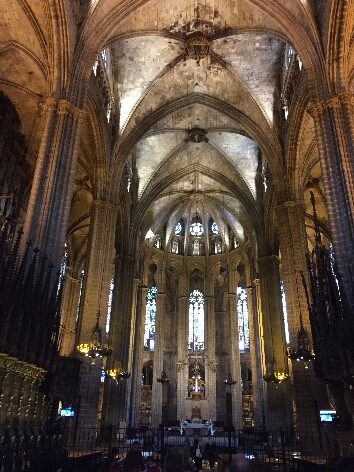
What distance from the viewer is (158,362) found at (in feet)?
95.3

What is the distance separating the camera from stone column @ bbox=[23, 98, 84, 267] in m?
10.7

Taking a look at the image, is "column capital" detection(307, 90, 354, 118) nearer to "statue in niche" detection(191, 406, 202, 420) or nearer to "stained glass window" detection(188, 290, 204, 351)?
"statue in niche" detection(191, 406, 202, 420)

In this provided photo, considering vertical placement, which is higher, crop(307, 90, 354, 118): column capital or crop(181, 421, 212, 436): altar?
crop(307, 90, 354, 118): column capital

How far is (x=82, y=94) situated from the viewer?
13.4 m

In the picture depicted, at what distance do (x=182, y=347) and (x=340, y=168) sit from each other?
22.3m

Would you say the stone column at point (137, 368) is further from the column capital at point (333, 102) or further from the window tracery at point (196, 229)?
the column capital at point (333, 102)

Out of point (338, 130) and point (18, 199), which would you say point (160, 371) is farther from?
point (338, 130)

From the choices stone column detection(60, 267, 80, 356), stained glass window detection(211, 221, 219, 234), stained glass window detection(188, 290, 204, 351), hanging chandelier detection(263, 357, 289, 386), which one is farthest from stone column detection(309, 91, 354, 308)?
stained glass window detection(188, 290, 204, 351)

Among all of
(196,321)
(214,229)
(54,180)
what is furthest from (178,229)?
(54,180)

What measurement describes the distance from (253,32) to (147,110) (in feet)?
20.9

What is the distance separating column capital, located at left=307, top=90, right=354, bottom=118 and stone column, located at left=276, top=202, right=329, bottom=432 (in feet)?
19.5

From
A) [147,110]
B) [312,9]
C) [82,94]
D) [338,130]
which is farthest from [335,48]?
[147,110]

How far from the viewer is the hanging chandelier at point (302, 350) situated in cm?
1451

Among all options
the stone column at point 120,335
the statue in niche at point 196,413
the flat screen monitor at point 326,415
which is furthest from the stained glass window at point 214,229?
the flat screen monitor at point 326,415
